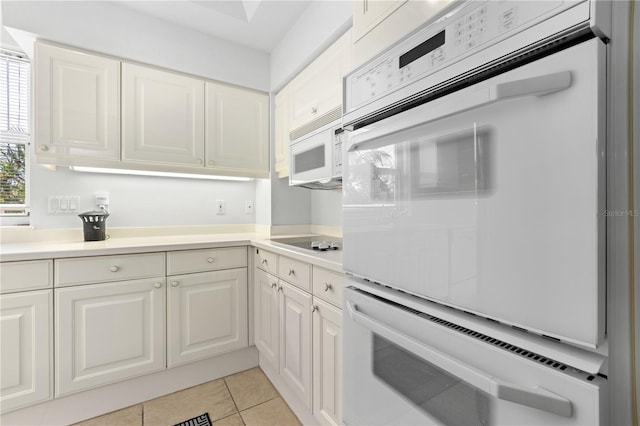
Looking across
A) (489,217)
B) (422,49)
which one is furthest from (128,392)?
(422,49)

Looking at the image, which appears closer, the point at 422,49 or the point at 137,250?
the point at 422,49

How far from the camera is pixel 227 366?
6.41ft

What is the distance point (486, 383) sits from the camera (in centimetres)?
52

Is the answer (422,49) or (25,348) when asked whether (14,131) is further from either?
(422,49)

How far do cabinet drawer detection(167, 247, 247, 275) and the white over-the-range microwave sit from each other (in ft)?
2.03

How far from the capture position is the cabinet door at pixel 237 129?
217 cm

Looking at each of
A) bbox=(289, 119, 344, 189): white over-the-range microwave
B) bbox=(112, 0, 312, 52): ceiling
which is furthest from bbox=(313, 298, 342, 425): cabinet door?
bbox=(112, 0, 312, 52): ceiling

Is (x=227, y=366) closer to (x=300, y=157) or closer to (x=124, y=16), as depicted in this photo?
(x=300, y=157)

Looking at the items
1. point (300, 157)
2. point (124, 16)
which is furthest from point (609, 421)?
point (124, 16)

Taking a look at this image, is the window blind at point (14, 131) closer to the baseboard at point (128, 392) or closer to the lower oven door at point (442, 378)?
the baseboard at point (128, 392)

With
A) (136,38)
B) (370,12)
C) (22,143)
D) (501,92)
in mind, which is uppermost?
(136,38)

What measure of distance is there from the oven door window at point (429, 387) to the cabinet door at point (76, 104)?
1985mm

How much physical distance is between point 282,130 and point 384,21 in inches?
58.7

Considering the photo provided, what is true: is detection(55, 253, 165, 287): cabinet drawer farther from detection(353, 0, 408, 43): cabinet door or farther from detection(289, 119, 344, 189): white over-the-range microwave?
detection(353, 0, 408, 43): cabinet door
